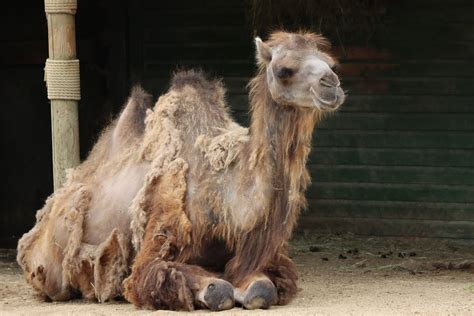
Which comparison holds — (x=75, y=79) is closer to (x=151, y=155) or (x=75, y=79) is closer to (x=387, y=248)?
(x=151, y=155)

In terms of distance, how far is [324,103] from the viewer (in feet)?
20.0

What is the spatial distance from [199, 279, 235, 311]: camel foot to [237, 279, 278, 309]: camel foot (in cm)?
8

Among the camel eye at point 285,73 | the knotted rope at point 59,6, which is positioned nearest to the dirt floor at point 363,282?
the camel eye at point 285,73

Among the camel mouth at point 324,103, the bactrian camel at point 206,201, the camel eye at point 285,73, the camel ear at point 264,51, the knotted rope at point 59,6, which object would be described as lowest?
the bactrian camel at point 206,201

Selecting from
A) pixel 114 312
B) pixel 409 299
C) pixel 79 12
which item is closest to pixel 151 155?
pixel 114 312

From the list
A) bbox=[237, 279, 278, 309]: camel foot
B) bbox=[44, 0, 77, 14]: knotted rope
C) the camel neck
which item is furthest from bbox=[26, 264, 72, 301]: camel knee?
bbox=[44, 0, 77, 14]: knotted rope

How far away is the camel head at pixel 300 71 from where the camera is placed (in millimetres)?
6133

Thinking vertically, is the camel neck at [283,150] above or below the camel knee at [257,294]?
above

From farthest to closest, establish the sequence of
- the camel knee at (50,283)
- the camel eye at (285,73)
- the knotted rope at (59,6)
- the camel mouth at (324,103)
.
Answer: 1. the knotted rope at (59,6)
2. the camel knee at (50,283)
3. the camel eye at (285,73)
4. the camel mouth at (324,103)

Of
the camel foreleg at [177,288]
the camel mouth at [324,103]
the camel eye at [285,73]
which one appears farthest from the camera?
the camel eye at [285,73]

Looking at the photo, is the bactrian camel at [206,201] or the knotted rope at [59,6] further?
the knotted rope at [59,6]

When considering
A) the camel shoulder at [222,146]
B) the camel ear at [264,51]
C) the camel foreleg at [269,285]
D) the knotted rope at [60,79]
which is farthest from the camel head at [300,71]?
the knotted rope at [60,79]

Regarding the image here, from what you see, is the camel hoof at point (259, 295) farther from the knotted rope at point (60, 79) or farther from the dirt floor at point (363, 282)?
the knotted rope at point (60, 79)

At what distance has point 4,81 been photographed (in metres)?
11.8
